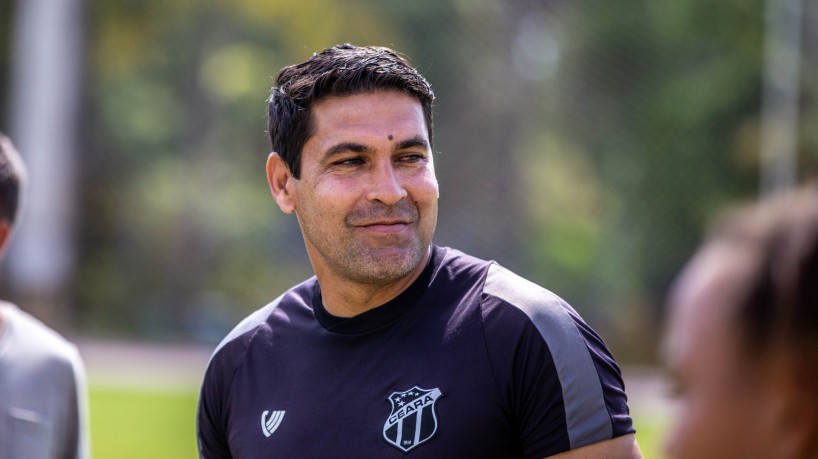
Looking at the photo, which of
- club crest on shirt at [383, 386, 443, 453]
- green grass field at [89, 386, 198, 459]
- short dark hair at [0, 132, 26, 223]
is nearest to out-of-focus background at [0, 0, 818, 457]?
green grass field at [89, 386, 198, 459]

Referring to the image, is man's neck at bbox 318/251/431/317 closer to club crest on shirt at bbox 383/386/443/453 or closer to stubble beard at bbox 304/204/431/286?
stubble beard at bbox 304/204/431/286

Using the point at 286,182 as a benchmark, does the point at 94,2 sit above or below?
above

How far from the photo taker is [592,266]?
54.4 feet

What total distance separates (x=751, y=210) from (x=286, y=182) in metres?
2.26

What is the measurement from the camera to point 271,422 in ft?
9.73

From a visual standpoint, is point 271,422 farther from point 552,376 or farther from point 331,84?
point 331,84

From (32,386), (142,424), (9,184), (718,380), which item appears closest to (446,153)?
(142,424)

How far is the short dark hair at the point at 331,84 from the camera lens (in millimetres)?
3219

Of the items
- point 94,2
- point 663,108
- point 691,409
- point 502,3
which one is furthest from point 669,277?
point 691,409

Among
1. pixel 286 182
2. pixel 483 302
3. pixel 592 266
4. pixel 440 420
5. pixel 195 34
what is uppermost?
pixel 195 34

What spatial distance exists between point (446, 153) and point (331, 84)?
12.4m

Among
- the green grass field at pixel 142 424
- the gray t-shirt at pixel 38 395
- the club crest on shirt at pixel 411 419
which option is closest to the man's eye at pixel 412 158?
the club crest on shirt at pixel 411 419

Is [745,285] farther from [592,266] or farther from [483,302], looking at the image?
[592,266]

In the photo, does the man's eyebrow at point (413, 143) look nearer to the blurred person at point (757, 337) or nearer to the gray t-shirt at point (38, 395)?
the gray t-shirt at point (38, 395)
